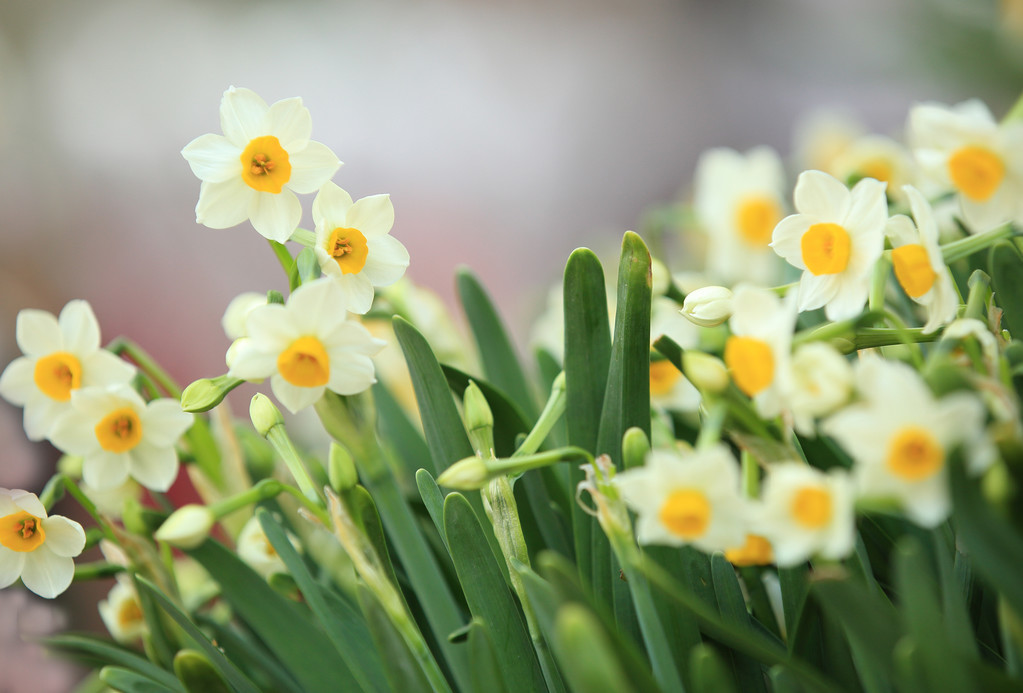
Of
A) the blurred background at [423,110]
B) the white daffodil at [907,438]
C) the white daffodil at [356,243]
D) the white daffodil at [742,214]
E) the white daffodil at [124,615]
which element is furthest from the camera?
the blurred background at [423,110]

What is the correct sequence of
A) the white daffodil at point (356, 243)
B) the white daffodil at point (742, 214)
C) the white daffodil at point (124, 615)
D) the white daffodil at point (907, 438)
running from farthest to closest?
the white daffodil at point (742, 214) < the white daffodil at point (124, 615) < the white daffodil at point (356, 243) < the white daffodil at point (907, 438)

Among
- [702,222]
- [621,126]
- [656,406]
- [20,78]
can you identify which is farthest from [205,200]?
[621,126]

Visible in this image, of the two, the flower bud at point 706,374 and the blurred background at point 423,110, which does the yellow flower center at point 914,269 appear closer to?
the flower bud at point 706,374

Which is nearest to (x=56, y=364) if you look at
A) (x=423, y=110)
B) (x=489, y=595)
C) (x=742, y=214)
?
(x=489, y=595)

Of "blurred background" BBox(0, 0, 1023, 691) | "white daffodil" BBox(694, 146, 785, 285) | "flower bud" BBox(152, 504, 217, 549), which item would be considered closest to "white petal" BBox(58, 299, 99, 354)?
"flower bud" BBox(152, 504, 217, 549)

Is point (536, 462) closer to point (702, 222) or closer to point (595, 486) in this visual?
point (595, 486)

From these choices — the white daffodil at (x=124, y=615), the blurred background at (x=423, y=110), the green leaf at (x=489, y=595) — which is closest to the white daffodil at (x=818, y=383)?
the green leaf at (x=489, y=595)

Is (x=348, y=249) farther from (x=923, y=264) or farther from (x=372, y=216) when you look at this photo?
(x=923, y=264)

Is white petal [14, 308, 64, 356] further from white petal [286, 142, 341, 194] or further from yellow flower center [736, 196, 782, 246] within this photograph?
yellow flower center [736, 196, 782, 246]

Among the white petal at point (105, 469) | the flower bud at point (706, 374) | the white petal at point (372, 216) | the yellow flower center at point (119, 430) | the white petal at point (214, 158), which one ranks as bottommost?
the white petal at point (105, 469)
